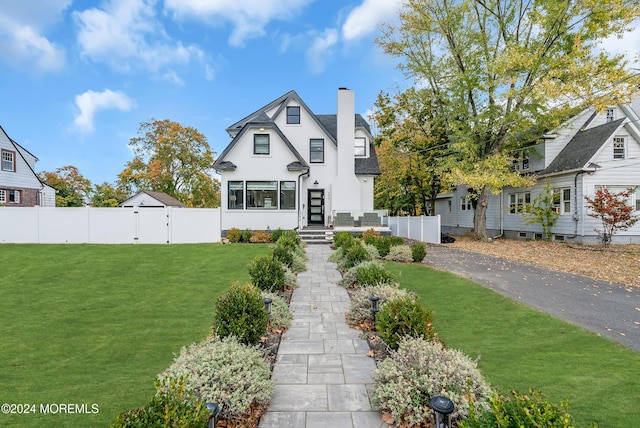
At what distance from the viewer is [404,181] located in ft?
81.9

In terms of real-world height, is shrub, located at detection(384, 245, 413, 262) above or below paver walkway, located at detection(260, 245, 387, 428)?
above

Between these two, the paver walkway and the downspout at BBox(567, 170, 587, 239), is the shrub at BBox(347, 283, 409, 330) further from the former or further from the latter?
the downspout at BBox(567, 170, 587, 239)

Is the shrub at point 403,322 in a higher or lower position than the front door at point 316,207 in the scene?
lower

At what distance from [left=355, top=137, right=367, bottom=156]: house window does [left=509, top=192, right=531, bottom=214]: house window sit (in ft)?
34.2

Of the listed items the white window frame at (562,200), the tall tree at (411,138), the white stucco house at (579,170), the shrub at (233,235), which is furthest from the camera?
the tall tree at (411,138)

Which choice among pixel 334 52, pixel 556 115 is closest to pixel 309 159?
pixel 334 52

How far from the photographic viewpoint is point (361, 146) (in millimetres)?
22062

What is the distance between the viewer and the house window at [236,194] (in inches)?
698

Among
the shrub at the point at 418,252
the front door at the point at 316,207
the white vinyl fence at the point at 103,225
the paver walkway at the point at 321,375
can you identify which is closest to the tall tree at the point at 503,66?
the shrub at the point at 418,252

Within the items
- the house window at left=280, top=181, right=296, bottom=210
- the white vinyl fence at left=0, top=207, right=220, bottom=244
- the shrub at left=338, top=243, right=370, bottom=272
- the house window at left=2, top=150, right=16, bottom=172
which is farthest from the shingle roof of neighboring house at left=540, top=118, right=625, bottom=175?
the house window at left=2, top=150, right=16, bottom=172

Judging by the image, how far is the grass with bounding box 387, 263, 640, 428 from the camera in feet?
10.3

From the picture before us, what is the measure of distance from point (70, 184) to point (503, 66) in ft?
148

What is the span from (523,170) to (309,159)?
14.7 metres

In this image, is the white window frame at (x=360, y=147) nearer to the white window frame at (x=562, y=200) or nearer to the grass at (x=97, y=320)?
the white window frame at (x=562, y=200)
